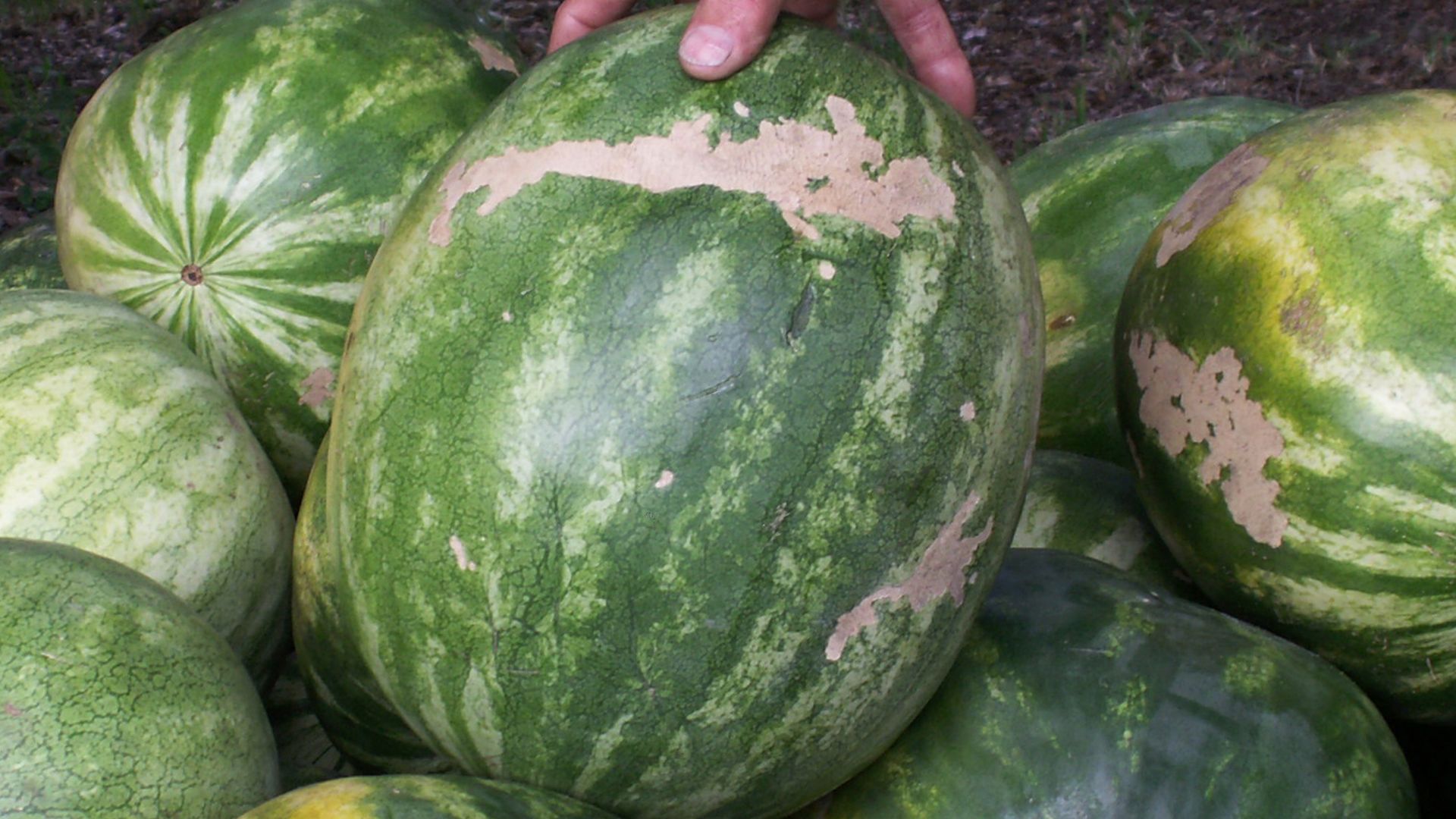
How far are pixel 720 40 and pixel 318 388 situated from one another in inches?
38.4

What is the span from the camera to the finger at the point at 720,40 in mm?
1397

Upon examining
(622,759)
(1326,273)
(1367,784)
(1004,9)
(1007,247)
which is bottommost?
(1004,9)

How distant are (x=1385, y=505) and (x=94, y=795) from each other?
54.0 inches

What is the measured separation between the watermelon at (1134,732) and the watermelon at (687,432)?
0.44 feet

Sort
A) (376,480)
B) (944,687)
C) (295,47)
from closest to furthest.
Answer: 1. (376,480)
2. (944,687)
3. (295,47)

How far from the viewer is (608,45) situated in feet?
4.92

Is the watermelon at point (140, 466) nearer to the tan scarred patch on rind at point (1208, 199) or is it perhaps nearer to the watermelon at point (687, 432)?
the watermelon at point (687, 432)

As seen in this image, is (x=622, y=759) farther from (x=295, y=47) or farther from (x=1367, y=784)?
(x=295, y=47)

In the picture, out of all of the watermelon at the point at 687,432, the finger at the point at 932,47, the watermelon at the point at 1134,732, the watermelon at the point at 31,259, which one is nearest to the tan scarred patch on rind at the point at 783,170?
the watermelon at the point at 687,432

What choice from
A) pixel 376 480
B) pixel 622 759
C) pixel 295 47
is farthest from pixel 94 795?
pixel 295 47

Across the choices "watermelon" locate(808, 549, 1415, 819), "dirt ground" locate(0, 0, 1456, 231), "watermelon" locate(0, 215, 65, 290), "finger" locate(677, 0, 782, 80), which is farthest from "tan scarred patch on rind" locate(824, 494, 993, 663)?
"dirt ground" locate(0, 0, 1456, 231)

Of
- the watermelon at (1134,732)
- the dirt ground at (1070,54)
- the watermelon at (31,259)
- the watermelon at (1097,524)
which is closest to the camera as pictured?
the watermelon at (1134,732)

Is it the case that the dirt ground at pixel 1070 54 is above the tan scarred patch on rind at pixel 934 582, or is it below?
below

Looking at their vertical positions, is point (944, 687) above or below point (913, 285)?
below
